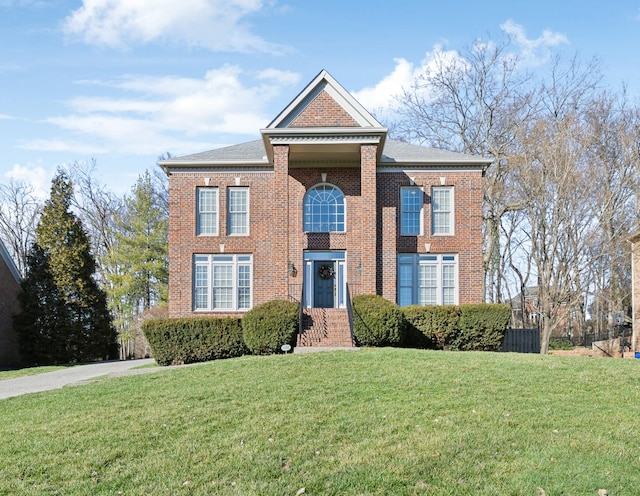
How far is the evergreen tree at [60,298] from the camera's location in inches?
933

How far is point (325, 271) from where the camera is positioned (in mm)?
23422

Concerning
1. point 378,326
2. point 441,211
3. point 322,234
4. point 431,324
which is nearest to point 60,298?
point 322,234

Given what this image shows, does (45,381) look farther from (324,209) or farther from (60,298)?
(324,209)

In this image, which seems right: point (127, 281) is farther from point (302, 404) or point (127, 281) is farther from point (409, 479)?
point (409, 479)

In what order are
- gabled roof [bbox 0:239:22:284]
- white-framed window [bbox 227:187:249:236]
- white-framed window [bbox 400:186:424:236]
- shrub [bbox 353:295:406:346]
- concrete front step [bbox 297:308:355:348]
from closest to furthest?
shrub [bbox 353:295:406:346]
concrete front step [bbox 297:308:355:348]
white-framed window [bbox 400:186:424:236]
white-framed window [bbox 227:187:249:236]
gabled roof [bbox 0:239:22:284]

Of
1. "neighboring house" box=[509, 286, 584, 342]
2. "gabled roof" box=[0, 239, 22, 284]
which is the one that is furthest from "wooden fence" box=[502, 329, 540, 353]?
"gabled roof" box=[0, 239, 22, 284]

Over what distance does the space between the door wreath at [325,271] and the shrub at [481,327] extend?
16.5 feet

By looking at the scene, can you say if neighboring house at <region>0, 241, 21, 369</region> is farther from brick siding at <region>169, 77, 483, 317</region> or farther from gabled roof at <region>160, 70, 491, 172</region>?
gabled roof at <region>160, 70, 491, 172</region>

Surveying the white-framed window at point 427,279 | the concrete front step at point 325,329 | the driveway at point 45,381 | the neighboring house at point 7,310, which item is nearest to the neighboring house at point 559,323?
the white-framed window at point 427,279

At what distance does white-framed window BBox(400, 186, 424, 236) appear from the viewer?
77.9 feet

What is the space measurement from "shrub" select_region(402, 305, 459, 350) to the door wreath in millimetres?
4011

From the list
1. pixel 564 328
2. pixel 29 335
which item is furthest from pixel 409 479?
pixel 564 328

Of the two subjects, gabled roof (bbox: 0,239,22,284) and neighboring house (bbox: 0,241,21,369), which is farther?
gabled roof (bbox: 0,239,22,284)

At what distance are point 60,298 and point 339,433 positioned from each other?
17897 mm
